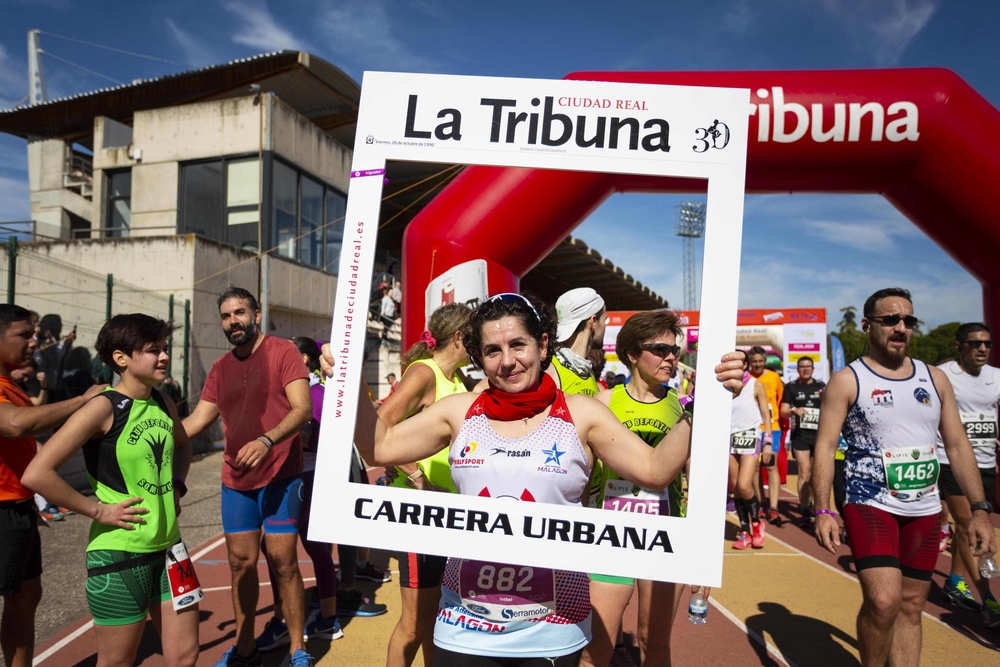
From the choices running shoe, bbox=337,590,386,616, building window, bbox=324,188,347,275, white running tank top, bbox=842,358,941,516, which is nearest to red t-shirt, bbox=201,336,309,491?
running shoe, bbox=337,590,386,616

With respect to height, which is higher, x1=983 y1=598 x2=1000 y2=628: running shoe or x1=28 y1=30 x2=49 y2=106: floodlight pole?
x1=28 y1=30 x2=49 y2=106: floodlight pole

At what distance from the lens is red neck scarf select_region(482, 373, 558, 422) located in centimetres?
207

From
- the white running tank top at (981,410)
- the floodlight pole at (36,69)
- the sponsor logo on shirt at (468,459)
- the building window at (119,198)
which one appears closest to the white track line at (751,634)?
the white running tank top at (981,410)

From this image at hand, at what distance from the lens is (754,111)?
5754 mm

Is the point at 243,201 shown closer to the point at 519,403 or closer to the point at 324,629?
the point at 324,629

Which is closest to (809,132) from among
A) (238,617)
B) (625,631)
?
(625,631)

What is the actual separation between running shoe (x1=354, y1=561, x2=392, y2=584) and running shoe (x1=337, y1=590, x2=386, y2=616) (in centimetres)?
72

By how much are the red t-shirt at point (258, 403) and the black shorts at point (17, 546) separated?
93cm

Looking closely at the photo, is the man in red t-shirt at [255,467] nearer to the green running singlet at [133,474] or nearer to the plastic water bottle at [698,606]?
the green running singlet at [133,474]

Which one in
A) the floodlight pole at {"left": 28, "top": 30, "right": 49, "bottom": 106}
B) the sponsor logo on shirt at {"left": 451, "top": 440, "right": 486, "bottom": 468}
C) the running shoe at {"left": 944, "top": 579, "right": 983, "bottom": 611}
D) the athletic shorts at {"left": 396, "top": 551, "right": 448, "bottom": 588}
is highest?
the floodlight pole at {"left": 28, "top": 30, "right": 49, "bottom": 106}

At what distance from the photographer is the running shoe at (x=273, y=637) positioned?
408 centimetres

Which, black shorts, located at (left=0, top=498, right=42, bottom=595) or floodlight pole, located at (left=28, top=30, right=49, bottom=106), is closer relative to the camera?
black shorts, located at (left=0, top=498, right=42, bottom=595)

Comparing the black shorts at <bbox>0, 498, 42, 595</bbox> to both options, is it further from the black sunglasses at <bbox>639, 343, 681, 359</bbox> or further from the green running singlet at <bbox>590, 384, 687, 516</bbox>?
the black sunglasses at <bbox>639, 343, 681, 359</bbox>

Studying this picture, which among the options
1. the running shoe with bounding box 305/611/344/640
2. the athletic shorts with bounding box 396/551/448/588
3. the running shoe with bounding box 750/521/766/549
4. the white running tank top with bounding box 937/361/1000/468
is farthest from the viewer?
the running shoe with bounding box 750/521/766/549
